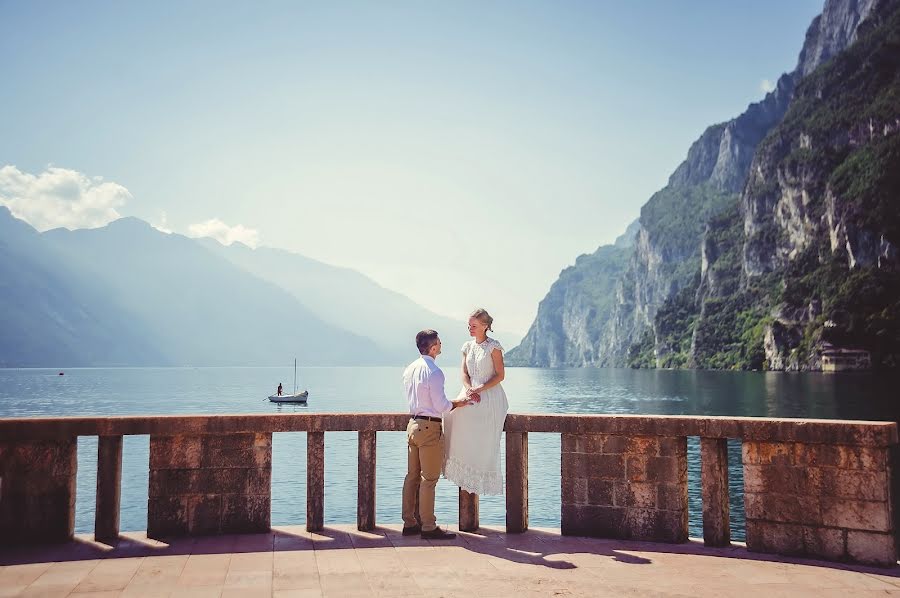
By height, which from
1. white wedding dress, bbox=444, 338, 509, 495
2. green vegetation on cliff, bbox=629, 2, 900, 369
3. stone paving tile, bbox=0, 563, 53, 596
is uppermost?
green vegetation on cliff, bbox=629, 2, 900, 369

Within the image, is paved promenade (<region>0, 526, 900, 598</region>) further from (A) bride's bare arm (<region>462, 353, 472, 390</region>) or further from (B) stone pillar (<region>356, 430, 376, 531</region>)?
(A) bride's bare arm (<region>462, 353, 472, 390</region>)

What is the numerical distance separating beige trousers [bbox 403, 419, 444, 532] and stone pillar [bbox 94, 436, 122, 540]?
114 inches

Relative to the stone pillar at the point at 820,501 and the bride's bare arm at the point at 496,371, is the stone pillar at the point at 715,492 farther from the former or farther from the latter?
the bride's bare arm at the point at 496,371

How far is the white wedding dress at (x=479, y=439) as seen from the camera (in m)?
7.47

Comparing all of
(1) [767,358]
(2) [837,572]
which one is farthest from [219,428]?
(1) [767,358]

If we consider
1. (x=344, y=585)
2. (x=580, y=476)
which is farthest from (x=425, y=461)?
(x=344, y=585)

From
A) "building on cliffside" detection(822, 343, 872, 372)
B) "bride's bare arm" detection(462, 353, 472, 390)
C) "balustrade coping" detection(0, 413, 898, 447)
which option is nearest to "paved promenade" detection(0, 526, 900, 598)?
"balustrade coping" detection(0, 413, 898, 447)

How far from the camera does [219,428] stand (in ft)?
24.2

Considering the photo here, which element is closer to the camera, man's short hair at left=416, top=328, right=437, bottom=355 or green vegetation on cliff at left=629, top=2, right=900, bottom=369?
man's short hair at left=416, top=328, right=437, bottom=355

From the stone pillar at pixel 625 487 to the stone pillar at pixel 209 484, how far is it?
126 inches

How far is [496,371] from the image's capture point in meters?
7.49

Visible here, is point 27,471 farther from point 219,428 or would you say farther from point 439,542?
point 439,542

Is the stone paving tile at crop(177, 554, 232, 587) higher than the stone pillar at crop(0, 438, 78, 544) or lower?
lower

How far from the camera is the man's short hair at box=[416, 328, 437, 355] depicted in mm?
7512
